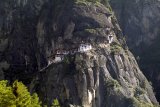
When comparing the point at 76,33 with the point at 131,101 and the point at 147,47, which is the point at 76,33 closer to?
the point at 131,101

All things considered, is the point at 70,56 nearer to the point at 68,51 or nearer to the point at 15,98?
the point at 68,51

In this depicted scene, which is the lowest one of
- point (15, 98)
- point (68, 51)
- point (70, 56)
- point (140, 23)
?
point (15, 98)

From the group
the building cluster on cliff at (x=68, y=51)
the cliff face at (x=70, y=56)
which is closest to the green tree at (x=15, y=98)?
the cliff face at (x=70, y=56)

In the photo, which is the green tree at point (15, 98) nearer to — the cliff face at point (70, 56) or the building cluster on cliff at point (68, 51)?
the cliff face at point (70, 56)

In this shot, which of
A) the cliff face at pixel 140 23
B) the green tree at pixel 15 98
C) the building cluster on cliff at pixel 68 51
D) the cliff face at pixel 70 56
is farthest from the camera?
the cliff face at pixel 140 23

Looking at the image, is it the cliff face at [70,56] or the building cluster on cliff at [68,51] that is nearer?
the cliff face at [70,56]

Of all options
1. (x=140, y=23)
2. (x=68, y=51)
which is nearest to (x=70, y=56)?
(x=68, y=51)

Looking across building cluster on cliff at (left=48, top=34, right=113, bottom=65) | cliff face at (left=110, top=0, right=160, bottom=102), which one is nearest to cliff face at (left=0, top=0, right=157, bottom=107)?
building cluster on cliff at (left=48, top=34, right=113, bottom=65)

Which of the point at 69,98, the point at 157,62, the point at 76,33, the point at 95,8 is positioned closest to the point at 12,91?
the point at 69,98
